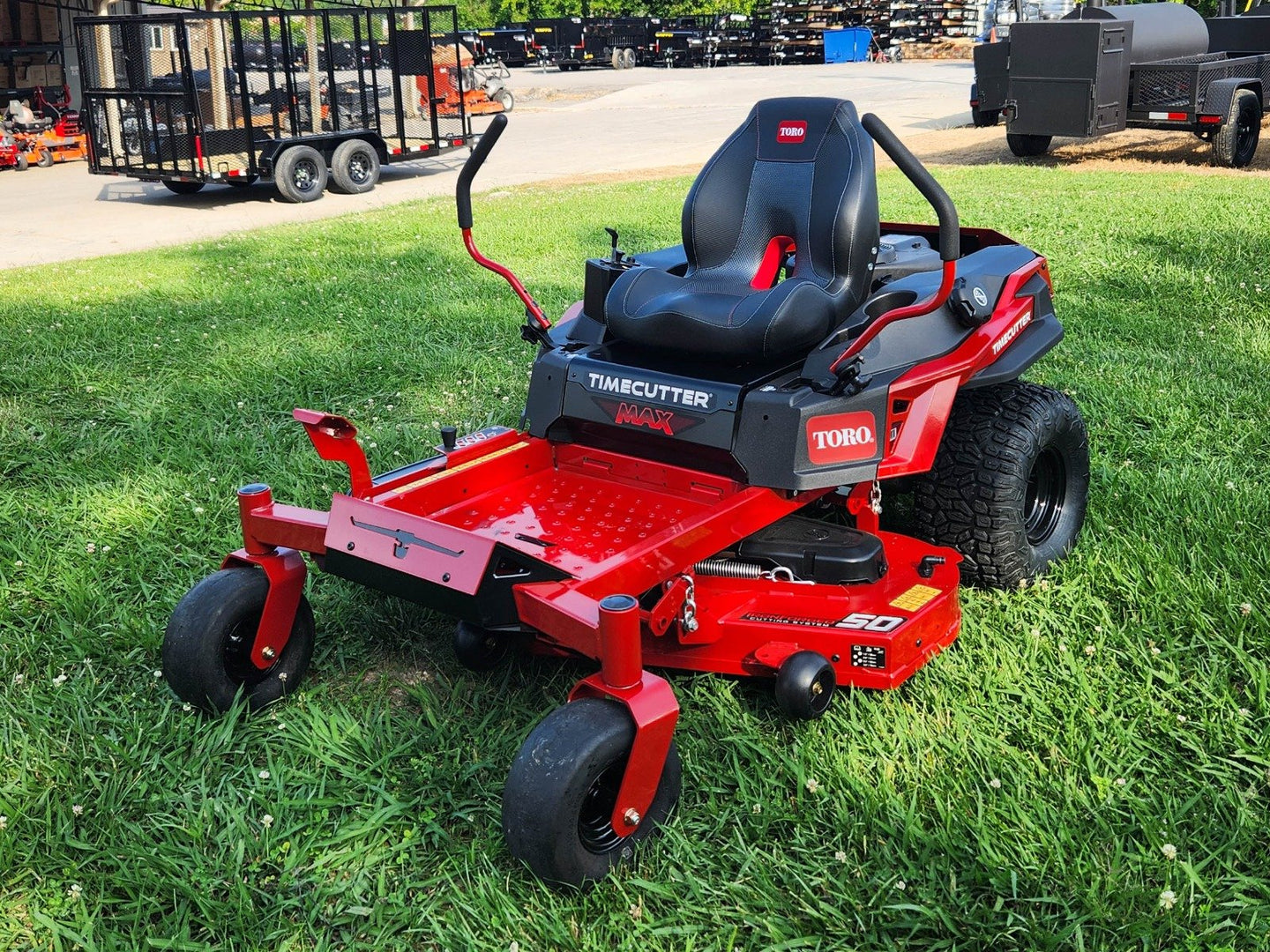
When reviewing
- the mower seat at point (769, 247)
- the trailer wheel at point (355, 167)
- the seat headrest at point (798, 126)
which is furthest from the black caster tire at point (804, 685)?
the trailer wheel at point (355, 167)

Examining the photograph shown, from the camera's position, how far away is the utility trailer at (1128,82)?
36.2 ft

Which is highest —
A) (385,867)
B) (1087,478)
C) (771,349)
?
(771,349)

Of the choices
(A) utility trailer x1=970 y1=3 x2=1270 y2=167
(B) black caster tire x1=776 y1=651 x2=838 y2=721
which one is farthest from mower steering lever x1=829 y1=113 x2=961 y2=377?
(A) utility trailer x1=970 y1=3 x2=1270 y2=167

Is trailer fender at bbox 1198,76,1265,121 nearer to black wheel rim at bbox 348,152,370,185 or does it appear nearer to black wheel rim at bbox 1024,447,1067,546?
black wheel rim at bbox 348,152,370,185

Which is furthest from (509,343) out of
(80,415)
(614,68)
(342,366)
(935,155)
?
(614,68)

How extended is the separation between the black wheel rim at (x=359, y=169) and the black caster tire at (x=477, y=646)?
10.7m

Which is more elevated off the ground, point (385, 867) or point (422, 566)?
point (422, 566)

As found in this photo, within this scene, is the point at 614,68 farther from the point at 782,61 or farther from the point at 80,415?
the point at 80,415

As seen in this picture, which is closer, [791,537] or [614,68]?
[791,537]

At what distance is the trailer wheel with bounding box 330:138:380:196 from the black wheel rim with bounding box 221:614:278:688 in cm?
1050

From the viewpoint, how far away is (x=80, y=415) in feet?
16.4

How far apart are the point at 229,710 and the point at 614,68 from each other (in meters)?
34.6

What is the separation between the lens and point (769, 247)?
3527mm

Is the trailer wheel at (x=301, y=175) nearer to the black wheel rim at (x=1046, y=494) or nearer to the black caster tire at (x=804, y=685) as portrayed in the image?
the black wheel rim at (x=1046, y=494)
